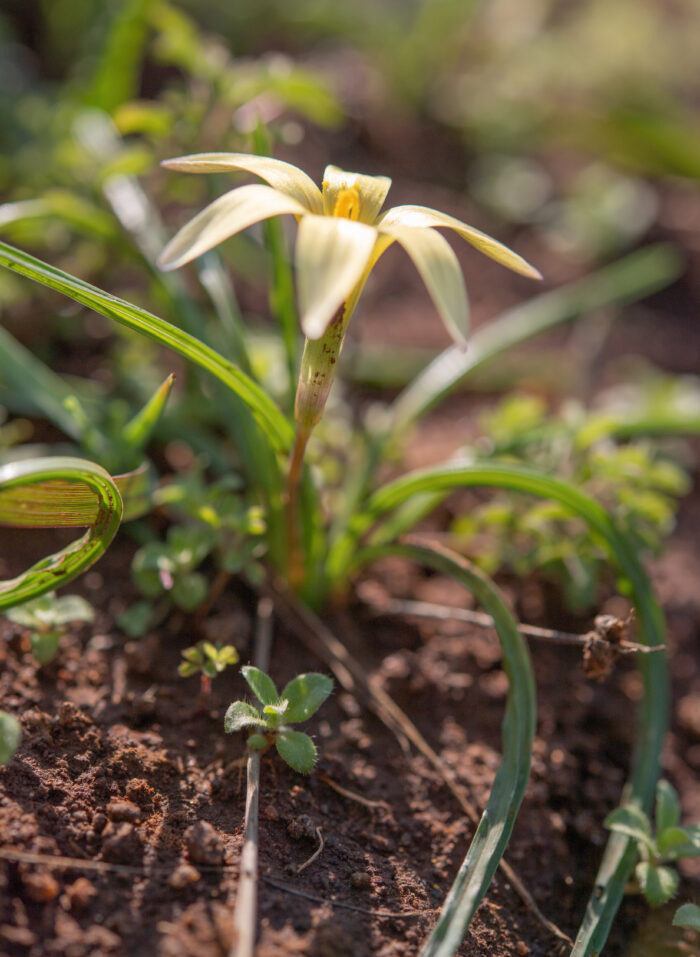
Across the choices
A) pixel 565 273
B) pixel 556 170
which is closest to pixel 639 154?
pixel 556 170

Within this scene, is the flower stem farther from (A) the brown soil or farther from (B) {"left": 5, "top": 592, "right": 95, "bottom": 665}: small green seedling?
(B) {"left": 5, "top": 592, "right": 95, "bottom": 665}: small green seedling

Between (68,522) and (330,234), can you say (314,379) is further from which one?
(68,522)

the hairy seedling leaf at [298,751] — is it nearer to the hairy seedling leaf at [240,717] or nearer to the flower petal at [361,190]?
the hairy seedling leaf at [240,717]

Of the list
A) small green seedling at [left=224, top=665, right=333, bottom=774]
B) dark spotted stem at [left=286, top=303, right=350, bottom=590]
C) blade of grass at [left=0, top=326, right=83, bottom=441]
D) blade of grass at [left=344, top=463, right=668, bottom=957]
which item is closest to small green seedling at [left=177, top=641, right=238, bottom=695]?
small green seedling at [left=224, top=665, right=333, bottom=774]

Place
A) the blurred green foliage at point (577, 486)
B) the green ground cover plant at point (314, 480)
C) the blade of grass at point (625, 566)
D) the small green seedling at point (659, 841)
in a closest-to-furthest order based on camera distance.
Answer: the green ground cover plant at point (314, 480) < the small green seedling at point (659, 841) < the blade of grass at point (625, 566) < the blurred green foliage at point (577, 486)

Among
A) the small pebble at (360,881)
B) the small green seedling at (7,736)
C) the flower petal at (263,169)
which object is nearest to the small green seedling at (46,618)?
the small green seedling at (7,736)

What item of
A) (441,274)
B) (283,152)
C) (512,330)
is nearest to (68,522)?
(441,274)

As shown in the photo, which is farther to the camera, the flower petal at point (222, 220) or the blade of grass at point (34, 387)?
the blade of grass at point (34, 387)
